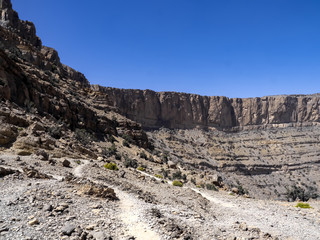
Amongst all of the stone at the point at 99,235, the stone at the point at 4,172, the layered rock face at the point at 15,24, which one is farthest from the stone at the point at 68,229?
the layered rock face at the point at 15,24

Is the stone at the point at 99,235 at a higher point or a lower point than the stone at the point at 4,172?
lower

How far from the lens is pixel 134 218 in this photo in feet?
22.2

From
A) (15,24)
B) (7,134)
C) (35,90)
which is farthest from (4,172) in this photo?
(15,24)

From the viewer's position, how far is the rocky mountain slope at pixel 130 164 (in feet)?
20.7

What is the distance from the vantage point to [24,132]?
49.3 ft

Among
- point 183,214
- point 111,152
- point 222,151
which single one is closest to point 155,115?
point 222,151

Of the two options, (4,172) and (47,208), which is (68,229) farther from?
(4,172)

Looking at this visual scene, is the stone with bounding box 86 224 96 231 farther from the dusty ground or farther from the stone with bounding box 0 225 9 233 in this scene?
the stone with bounding box 0 225 9 233

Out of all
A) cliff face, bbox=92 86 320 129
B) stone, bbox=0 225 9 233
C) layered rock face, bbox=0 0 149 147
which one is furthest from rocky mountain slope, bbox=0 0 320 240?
cliff face, bbox=92 86 320 129

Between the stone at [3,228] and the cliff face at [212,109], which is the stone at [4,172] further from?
the cliff face at [212,109]

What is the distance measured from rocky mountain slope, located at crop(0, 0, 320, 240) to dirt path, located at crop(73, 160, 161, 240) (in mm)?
32

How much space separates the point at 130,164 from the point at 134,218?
17.5 meters

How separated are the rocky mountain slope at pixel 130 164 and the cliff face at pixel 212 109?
54 cm

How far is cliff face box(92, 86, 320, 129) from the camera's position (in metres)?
84.9
